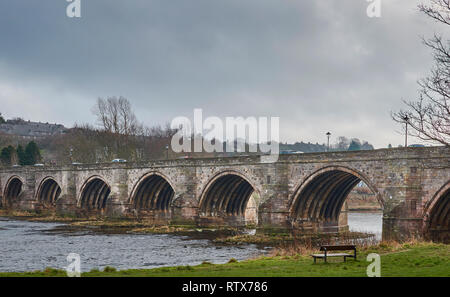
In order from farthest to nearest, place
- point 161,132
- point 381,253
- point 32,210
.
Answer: point 161,132, point 32,210, point 381,253

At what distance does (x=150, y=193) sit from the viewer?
186 feet

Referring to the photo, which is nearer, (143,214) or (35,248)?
(35,248)

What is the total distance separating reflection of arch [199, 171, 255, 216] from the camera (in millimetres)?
46875

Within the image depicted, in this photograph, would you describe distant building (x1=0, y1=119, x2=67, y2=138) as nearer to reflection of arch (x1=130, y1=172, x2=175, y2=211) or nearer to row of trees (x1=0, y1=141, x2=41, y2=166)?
row of trees (x1=0, y1=141, x2=41, y2=166)

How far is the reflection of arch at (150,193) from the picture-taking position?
55281 millimetres

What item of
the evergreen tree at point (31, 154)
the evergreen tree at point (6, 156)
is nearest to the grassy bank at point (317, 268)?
the evergreen tree at point (31, 154)

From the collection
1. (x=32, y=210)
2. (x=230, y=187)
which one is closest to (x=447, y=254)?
(x=230, y=187)

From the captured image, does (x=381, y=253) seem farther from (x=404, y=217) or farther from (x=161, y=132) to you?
(x=161, y=132)

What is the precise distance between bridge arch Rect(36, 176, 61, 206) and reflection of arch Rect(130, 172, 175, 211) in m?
20.9

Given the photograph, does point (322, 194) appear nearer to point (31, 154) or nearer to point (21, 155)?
point (31, 154)

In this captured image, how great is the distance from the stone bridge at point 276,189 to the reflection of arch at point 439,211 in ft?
0.19
